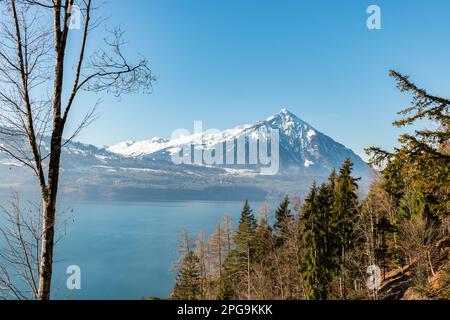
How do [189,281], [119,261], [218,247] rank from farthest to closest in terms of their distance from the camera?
[119,261]
[218,247]
[189,281]

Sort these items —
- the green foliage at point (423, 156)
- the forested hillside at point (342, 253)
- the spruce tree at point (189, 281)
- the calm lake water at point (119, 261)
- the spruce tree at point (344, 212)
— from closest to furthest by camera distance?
the green foliage at point (423, 156), the forested hillside at point (342, 253), the spruce tree at point (344, 212), the spruce tree at point (189, 281), the calm lake water at point (119, 261)

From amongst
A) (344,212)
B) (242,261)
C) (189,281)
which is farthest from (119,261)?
(344,212)

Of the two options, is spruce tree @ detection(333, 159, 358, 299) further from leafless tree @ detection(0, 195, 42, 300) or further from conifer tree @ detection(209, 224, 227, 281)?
leafless tree @ detection(0, 195, 42, 300)

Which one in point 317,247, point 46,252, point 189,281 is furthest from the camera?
point 189,281

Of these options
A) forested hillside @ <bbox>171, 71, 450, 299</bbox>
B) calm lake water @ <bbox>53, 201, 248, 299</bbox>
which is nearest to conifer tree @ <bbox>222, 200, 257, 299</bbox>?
forested hillside @ <bbox>171, 71, 450, 299</bbox>

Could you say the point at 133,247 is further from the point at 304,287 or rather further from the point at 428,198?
the point at 428,198

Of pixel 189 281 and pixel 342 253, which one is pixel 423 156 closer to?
pixel 342 253

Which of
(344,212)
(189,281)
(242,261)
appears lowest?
(189,281)

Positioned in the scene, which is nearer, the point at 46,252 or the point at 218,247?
the point at 46,252

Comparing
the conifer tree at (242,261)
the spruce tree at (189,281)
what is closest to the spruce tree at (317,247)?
the conifer tree at (242,261)

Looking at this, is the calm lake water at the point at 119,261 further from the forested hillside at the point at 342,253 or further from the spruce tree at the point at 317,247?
the spruce tree at the point at 317,247

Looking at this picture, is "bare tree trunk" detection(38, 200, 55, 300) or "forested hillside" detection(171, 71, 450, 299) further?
"forested hillside" detection(171, 71, 450, 299)
